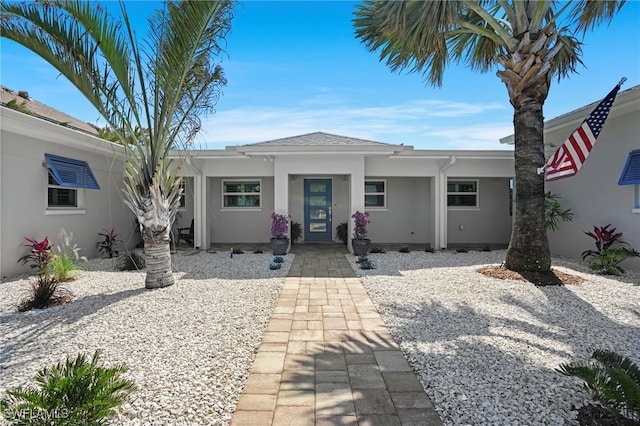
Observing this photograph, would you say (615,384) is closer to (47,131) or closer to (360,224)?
(360,224)

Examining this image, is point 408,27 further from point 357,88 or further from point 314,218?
point 314,218

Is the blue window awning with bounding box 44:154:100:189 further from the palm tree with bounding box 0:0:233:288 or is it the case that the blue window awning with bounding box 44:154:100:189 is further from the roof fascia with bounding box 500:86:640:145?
the roof fascia with bounding box 500:86:640:145

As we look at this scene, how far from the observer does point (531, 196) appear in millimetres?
7582

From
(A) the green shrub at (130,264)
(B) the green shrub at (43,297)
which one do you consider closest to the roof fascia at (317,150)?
(A) the green shrub at (130,264)

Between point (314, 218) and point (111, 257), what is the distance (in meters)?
7.17

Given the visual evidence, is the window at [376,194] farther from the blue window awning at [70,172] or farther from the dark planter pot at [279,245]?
the blue window awning at [70,172]

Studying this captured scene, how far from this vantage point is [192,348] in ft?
13.2

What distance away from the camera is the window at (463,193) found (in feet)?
46.2

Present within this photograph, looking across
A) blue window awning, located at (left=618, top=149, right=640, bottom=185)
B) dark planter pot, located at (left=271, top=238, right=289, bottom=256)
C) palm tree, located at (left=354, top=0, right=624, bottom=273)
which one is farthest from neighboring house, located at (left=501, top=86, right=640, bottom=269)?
dark planter pot, located at (left=271, top=238, right=289, bottom=256)

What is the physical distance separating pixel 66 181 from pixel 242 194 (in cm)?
618

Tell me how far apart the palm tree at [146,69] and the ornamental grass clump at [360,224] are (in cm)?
531

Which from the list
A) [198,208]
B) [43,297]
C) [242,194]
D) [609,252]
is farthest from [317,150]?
[609,252]

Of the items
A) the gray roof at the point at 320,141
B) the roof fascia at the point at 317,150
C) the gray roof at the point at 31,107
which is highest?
the gray roof at the point at 31,107

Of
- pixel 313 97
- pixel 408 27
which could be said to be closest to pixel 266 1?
pixel 408 27
